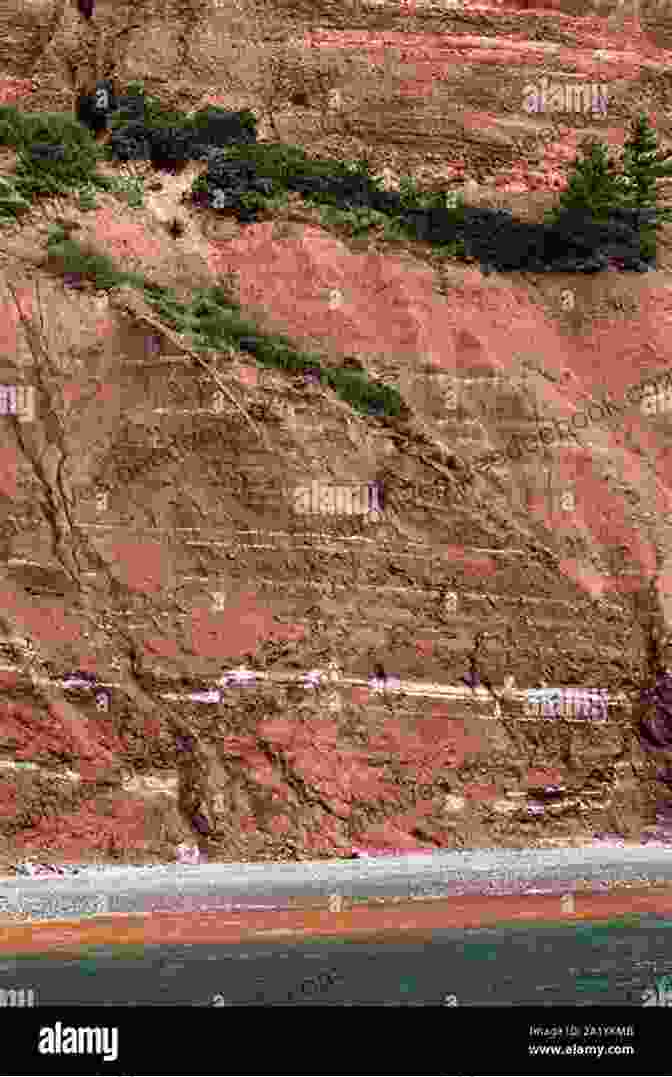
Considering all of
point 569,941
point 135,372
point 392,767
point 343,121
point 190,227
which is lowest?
point 569,941

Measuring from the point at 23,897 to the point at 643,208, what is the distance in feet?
59.8

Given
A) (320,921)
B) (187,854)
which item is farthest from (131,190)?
(320,921)

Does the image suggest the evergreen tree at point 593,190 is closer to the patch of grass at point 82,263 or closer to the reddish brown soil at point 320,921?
the patch of grass at point 82,263

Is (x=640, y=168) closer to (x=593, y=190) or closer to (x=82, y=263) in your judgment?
(x=593, y=190)

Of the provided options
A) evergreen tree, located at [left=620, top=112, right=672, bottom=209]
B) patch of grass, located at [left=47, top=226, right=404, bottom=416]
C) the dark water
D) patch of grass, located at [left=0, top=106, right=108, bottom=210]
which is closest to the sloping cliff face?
patch of grass, located at [left=47, top=226, right=404, bottom=416]

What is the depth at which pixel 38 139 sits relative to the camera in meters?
32.7

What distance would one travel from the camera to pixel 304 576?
2828 cm

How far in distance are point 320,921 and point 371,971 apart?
1.67 meters

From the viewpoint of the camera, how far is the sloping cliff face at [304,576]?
2723cm

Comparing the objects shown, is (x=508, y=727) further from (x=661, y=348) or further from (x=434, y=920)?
(x=661, y=348)

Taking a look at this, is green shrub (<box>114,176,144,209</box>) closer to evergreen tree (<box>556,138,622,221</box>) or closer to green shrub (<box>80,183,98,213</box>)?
green shrub (<box>80,183,98,213</box>)

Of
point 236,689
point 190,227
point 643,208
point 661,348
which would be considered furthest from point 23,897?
point 643,208

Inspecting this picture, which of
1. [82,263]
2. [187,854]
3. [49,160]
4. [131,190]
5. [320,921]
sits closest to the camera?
[320,921]

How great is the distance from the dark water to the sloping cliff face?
2695 millimetres
